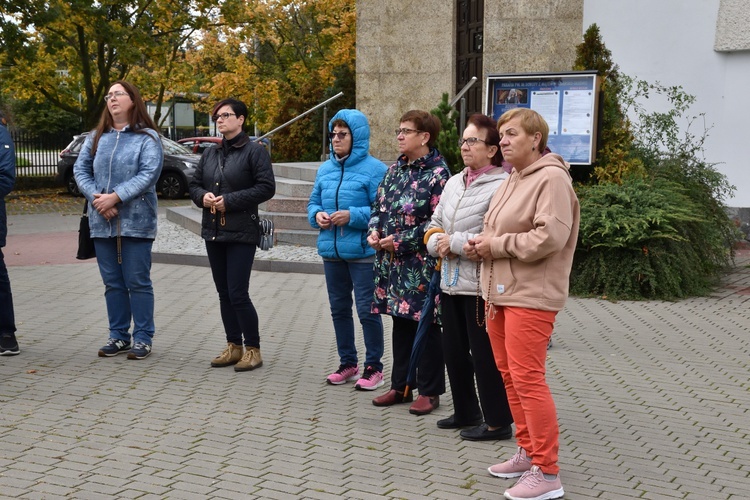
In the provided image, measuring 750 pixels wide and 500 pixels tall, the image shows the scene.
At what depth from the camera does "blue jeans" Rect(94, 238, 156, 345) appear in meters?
7.42

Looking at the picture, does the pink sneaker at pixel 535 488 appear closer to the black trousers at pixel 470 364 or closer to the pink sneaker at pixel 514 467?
the pink sneaker at pixel 514 467

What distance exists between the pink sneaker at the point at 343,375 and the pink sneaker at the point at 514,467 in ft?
6.80

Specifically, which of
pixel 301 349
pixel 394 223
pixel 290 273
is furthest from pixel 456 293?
pixel 290 273

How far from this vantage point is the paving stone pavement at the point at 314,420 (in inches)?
189

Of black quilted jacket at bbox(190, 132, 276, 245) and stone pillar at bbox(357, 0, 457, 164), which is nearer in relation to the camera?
black quilted jacket at bbox(190, 132, 276, 245)

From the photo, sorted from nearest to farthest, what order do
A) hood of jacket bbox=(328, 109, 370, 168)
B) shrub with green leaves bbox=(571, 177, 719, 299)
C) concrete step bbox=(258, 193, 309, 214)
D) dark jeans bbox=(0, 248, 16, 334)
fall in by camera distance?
hood of jacket bbox=(328, 109, 370, 168), dark jeans bbox=(0, 248, 16, 334), shrub with green leaves bbox=(571, 177, 719, 299), concrete step bbox=(258, 193, 309, 214)

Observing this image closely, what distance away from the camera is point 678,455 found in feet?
17.3

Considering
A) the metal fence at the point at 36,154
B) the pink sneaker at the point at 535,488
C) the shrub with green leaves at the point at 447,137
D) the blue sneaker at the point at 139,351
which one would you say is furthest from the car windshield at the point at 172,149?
the pink sneaker at the point at 535,488

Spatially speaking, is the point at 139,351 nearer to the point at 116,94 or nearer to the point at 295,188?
the point at 116,94

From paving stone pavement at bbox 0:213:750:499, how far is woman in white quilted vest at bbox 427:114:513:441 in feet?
0.95

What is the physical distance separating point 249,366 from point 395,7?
12133 millimetres

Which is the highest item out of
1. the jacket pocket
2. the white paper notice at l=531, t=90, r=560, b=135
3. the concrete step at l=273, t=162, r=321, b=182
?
the white paper notice at l=531, t=90, r=560, b=135

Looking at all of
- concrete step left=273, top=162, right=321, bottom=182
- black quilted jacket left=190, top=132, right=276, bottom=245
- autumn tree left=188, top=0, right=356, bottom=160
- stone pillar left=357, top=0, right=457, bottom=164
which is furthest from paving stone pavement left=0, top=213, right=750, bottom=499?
autumn tree left=188, top=0, right=356, bottom=160

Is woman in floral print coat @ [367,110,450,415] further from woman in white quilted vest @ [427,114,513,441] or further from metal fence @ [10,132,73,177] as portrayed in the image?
metal fence @ [10,132,73,177]
